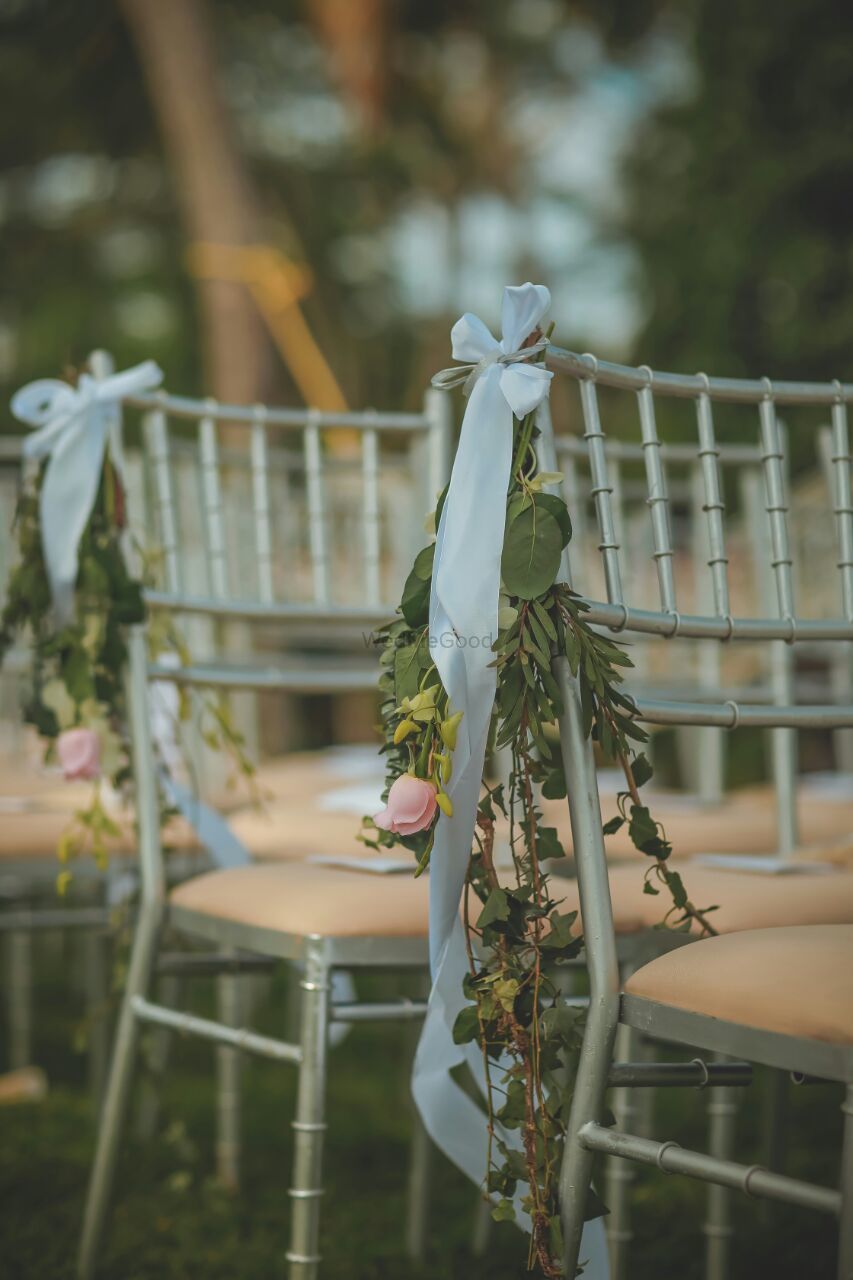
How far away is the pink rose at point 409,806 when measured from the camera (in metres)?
0.99

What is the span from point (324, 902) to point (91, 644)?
48 cm

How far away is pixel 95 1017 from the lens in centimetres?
175

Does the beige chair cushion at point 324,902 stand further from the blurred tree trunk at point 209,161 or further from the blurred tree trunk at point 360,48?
the blurred tree trunk at point 360,48

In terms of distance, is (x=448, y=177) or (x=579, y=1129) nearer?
(x=579, y=1129)

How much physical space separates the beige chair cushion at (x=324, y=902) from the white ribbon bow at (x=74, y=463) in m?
0.42

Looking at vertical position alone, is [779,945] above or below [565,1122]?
above

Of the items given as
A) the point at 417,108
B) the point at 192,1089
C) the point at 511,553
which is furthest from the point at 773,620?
the point at 417,108

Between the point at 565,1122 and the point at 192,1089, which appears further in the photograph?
the point at 192,1089

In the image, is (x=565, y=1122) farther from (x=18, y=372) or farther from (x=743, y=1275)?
(x=18, y=372)

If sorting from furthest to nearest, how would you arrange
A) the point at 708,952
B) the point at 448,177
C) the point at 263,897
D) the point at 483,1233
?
1. the point at 448,177
2. the point at 483,1233
3. the point at 263,897
4. the point at 708,952

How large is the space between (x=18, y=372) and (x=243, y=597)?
755 cm

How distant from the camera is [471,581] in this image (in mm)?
997

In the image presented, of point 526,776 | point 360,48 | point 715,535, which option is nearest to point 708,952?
point 526,776

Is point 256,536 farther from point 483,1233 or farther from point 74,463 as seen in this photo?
point 483,1233
